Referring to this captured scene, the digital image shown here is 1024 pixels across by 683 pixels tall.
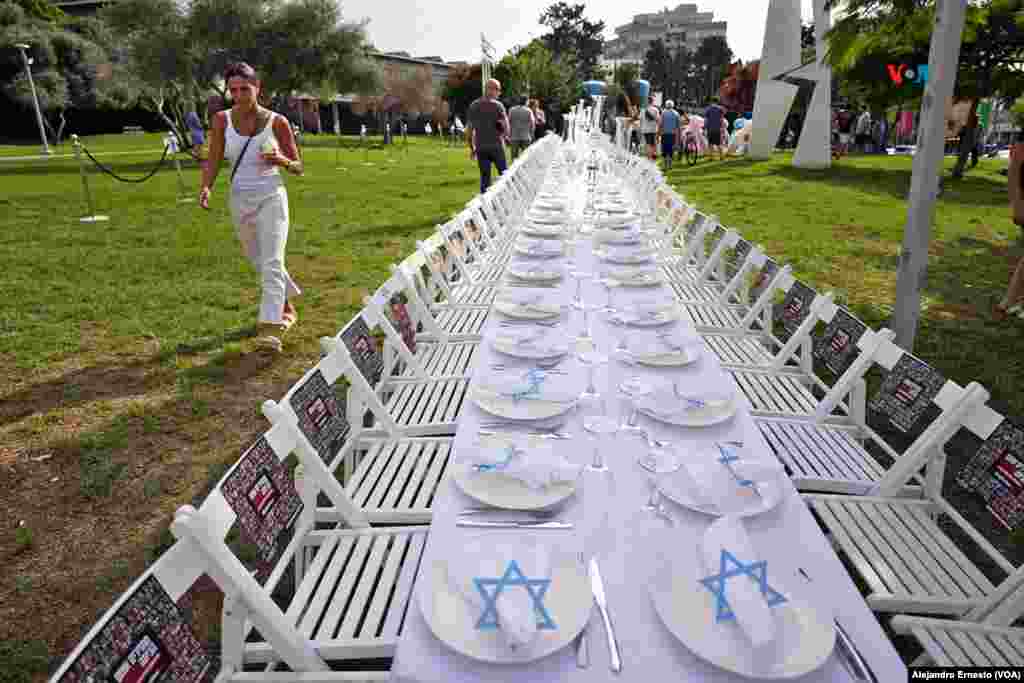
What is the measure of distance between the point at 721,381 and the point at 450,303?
2715 millimetres

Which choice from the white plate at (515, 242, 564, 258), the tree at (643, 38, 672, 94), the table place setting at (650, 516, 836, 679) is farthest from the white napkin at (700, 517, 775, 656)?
the tree at (643, 38, 672, 94)

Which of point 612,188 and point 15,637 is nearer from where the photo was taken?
point 15,637

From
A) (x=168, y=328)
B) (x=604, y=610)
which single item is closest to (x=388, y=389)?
(x=604, y=610)

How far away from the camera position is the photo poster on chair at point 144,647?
1.31 metres

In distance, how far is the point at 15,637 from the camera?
268cm

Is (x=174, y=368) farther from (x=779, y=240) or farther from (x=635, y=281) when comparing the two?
(x=779, y=240)

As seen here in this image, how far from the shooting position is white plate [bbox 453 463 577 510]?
190cm

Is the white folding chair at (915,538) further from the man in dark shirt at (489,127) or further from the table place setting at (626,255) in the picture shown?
the man in dark shirt at (489,127)

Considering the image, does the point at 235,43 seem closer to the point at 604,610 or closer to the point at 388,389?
the point at 388,389

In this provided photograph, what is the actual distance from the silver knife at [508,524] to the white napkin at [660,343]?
119 centimetres

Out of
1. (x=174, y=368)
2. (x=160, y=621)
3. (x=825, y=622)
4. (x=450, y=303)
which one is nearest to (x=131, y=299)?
(x=174, y=368)

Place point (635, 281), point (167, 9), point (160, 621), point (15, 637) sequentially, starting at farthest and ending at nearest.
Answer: point (167, 9) → point (635, 281) → point (15, 637) → point (160, 621)

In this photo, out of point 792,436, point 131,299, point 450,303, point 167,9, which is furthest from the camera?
point 167,9

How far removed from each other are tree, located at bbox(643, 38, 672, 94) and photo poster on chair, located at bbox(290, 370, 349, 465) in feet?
309
